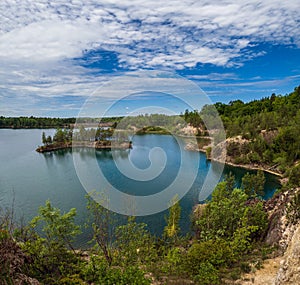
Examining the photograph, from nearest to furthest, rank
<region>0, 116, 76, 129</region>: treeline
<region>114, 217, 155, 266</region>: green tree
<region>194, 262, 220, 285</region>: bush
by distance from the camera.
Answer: <region>194, 262, 220, 285</region>: bush < <region>114, 217, 155, 266</region>: green tree < <region>0, 116, 76, 129</region>: treeline

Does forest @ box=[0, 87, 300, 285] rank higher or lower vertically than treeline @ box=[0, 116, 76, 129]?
lower

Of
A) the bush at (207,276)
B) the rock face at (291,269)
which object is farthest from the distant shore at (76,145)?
the rock face at (291,269)

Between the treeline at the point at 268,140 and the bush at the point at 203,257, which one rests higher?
the treeline at the point at 268,140

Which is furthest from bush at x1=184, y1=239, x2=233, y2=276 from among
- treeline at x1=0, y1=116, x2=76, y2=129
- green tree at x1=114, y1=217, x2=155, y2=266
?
treeline at x1=0, y1=116, x2=76, y2=129

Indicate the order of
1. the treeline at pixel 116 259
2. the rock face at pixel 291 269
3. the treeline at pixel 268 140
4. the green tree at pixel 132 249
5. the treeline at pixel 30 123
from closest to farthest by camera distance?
the rock face at pixel 291 269 < the treeline at pixel 116 259 < the green tree at pixel 132 249 < the treeline at pixel 268 140 < the treeline at pixel 30 123

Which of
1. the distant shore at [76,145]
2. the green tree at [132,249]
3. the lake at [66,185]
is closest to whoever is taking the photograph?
the green tree at [132,249]

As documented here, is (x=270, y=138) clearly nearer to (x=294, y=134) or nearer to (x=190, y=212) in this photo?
(x=294, y=134)

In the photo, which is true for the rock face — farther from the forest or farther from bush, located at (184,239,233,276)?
bush, located at (184,239,233,276)

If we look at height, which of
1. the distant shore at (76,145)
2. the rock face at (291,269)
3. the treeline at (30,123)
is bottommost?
the rock face at (291,269)

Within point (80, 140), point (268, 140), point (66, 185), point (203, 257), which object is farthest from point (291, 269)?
point (80, 140)

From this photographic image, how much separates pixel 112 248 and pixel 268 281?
241 inches

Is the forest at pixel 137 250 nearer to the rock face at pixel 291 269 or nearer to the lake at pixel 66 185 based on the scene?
the rock face at pixel 291 269

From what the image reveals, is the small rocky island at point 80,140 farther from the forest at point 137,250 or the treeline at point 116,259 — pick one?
the treeline at point 116,259

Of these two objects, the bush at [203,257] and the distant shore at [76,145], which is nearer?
the bush at [203,257]
